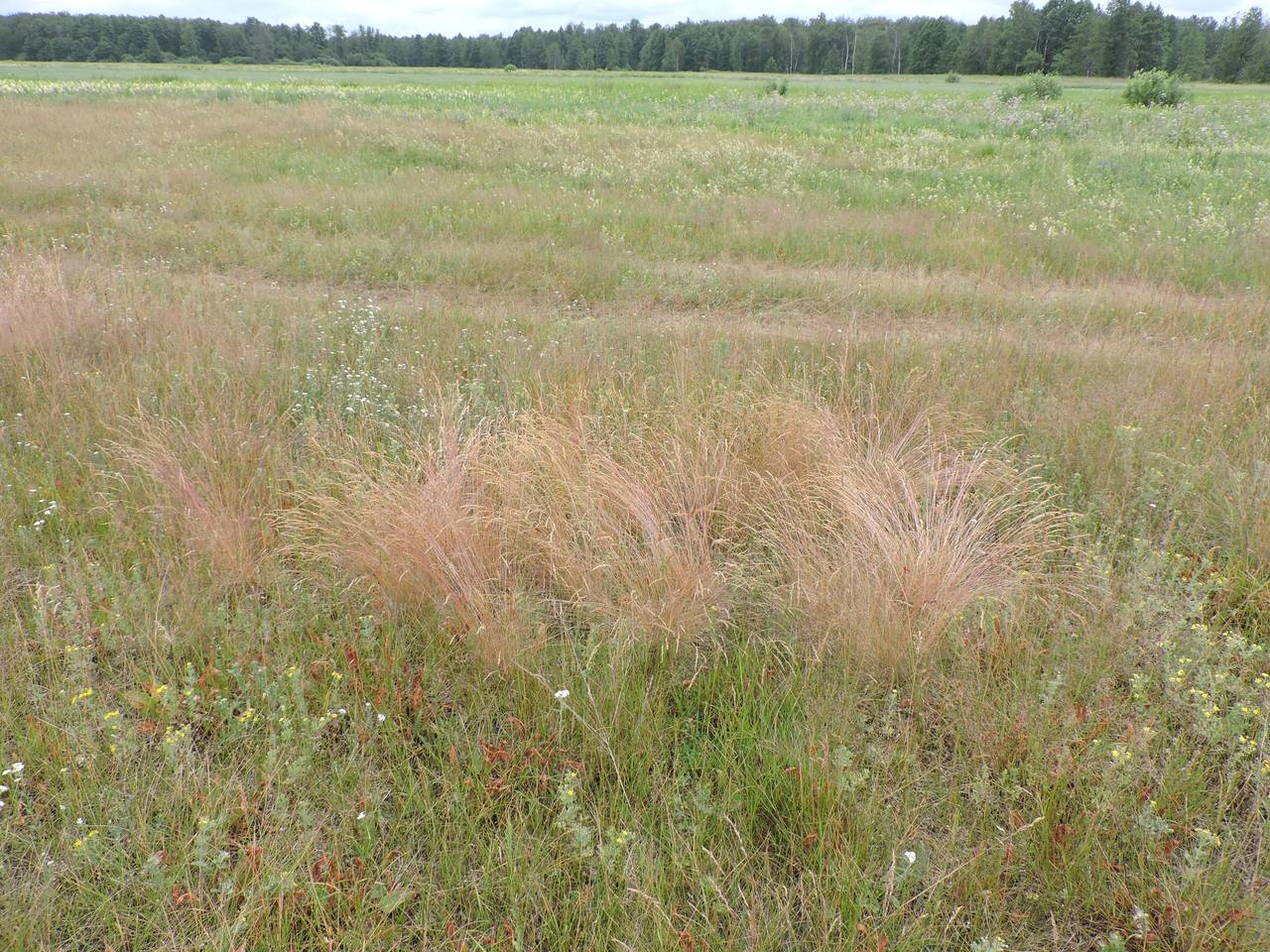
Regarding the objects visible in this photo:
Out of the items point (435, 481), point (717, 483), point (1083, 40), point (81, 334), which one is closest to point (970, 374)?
point (717, 483)

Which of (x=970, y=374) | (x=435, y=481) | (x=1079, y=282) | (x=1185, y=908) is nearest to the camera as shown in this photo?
(x=1185, y=908)

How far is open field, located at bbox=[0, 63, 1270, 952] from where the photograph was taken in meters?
2.23

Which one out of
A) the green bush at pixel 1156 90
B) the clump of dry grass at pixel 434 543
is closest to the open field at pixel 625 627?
the clump of dry grass at pixel 434 543

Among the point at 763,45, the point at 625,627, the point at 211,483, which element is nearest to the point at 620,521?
the point at 625,627

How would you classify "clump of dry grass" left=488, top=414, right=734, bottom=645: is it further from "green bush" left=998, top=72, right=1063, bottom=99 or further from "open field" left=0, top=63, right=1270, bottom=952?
"green bush" left=998, top=72, right=1063, bottom=99

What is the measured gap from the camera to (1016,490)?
3.87 meters

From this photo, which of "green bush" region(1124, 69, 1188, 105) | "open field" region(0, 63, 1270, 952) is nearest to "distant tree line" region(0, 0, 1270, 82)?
"green bush" region(1124, 69, 1188, 105)

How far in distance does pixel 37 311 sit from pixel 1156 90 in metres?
32.6

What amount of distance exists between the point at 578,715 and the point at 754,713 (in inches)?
24.4

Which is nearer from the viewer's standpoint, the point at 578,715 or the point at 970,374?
the point at 578,715

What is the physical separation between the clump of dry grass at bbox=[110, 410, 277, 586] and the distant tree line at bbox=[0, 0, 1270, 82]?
78.0m

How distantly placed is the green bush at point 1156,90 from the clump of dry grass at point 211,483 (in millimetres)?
31701

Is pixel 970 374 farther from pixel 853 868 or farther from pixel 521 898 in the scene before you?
pixel 521 898

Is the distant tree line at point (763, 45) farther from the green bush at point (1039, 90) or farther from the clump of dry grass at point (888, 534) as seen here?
the clump of dry grass at point (888, 534)
